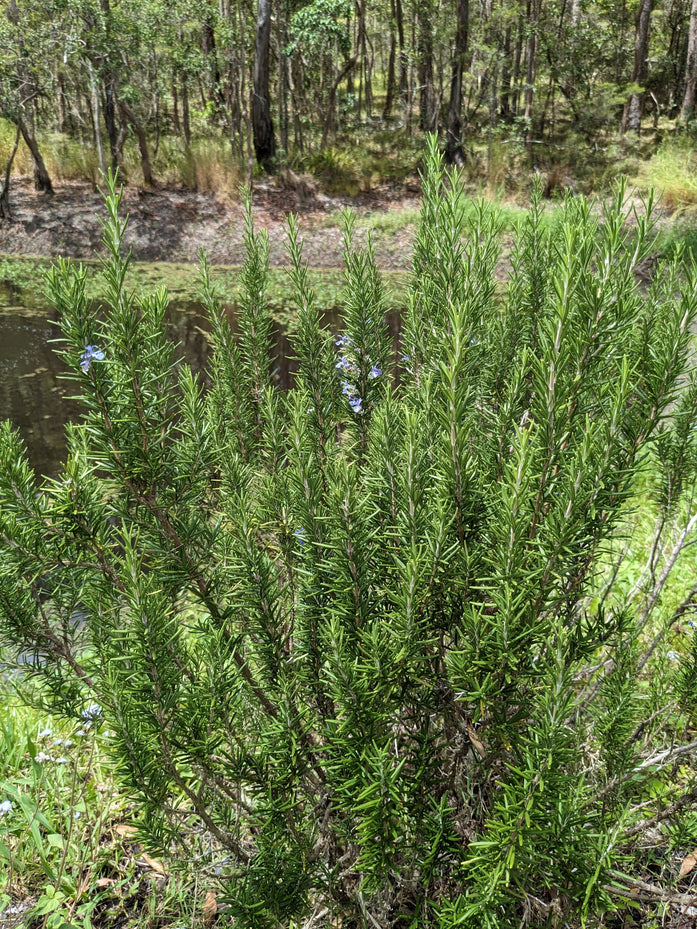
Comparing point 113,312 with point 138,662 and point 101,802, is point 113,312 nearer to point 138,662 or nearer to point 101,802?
point 138,662

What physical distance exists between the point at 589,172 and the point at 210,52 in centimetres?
1079

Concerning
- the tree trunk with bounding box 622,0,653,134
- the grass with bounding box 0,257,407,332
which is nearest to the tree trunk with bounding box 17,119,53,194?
the grass with bounding box 0,257,407,332

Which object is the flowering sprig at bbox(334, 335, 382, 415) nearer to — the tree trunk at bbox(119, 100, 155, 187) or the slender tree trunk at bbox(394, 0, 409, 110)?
the tree trunk at bbox(119, 100, 155, 187)

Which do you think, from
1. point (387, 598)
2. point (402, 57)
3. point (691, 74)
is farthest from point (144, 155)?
point (387, 598)

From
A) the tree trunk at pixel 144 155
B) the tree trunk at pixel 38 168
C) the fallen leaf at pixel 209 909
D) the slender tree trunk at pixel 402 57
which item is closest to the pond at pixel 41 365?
the fallen leaf at pixel 209 909

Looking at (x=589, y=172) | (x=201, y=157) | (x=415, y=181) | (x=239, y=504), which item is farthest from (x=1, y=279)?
(x=589, y=172)

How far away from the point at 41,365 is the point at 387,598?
24.8 ft

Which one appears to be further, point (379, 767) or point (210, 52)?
point (210, 52)

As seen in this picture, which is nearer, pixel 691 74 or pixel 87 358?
pixel 87 358

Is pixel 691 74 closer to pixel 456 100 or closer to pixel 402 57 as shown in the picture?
pixel 456 100

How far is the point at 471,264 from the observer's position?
5.13 feet

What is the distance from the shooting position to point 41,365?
766 centimetres

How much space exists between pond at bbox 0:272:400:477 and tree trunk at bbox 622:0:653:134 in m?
14.0

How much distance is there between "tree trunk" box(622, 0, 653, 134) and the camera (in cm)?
1767
